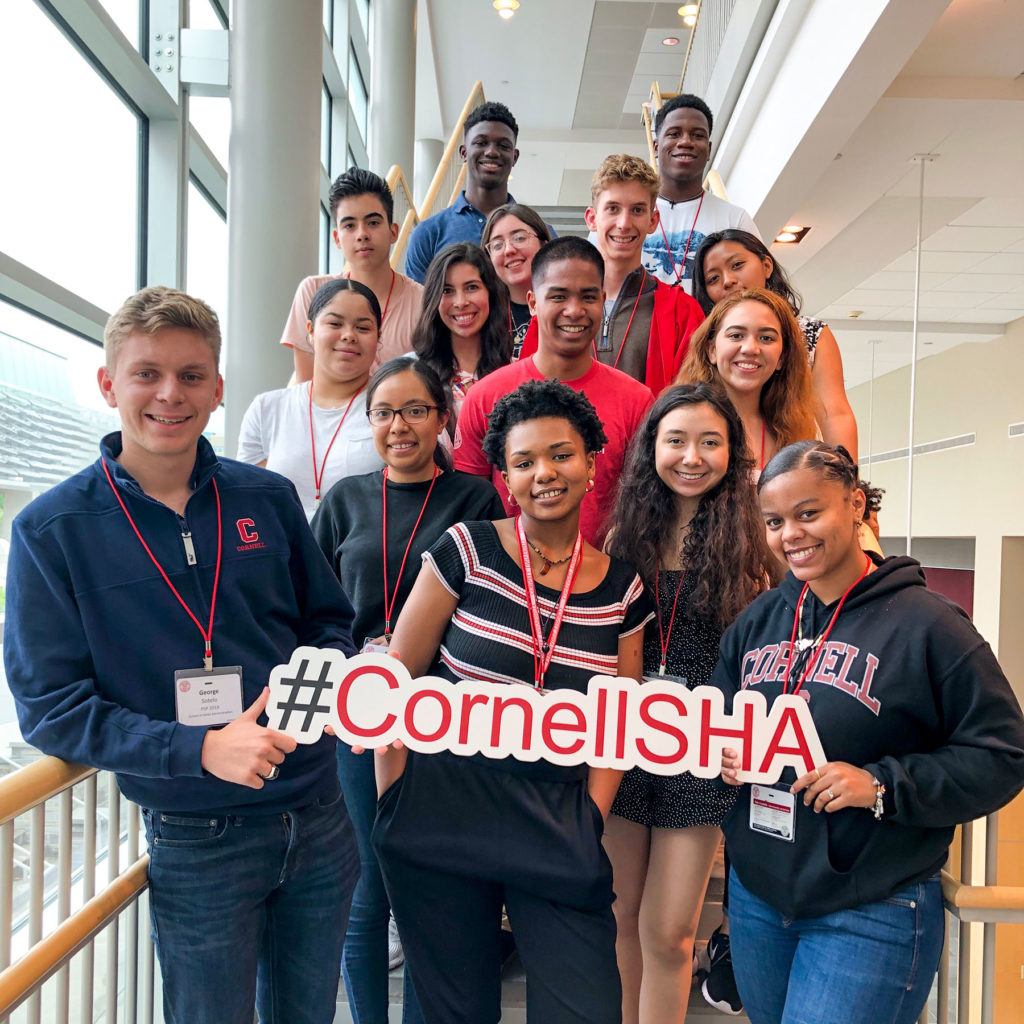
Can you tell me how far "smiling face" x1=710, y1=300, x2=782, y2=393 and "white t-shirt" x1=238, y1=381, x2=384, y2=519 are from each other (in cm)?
101

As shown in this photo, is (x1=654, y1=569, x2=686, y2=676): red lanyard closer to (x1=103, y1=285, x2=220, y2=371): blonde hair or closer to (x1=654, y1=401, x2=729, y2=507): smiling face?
(x1=654, y1=401, x2=729, y2=507): smiling face

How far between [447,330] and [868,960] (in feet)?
7.18

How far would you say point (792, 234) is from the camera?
7.79 metres

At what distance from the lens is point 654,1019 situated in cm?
200

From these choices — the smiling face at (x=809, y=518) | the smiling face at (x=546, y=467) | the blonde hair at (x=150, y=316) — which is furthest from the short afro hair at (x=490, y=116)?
the smiling face at (x=809, y=518)

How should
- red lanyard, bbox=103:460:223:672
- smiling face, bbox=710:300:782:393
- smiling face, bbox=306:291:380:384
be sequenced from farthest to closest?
smiling face, bbox=306:291:380:384, smiling face, bbox=710:300:782:393, red lanyard, bbox=103:460:223:672

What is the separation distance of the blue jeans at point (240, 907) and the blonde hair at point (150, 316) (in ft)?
2.83

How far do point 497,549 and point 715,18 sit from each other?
827 centimetres

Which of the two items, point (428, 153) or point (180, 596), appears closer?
point (180, 596)

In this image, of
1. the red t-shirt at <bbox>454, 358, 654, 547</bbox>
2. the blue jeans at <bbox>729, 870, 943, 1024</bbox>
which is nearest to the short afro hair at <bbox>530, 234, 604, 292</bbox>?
the red t-shirt at <bbox>454, 358, 654, 547</bbox>

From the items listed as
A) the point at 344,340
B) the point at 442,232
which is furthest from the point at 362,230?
the point at 344,340

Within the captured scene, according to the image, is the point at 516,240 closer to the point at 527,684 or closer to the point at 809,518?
the point at 809,518

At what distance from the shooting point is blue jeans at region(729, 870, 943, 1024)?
1.52 m

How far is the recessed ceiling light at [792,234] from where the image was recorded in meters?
7.66
